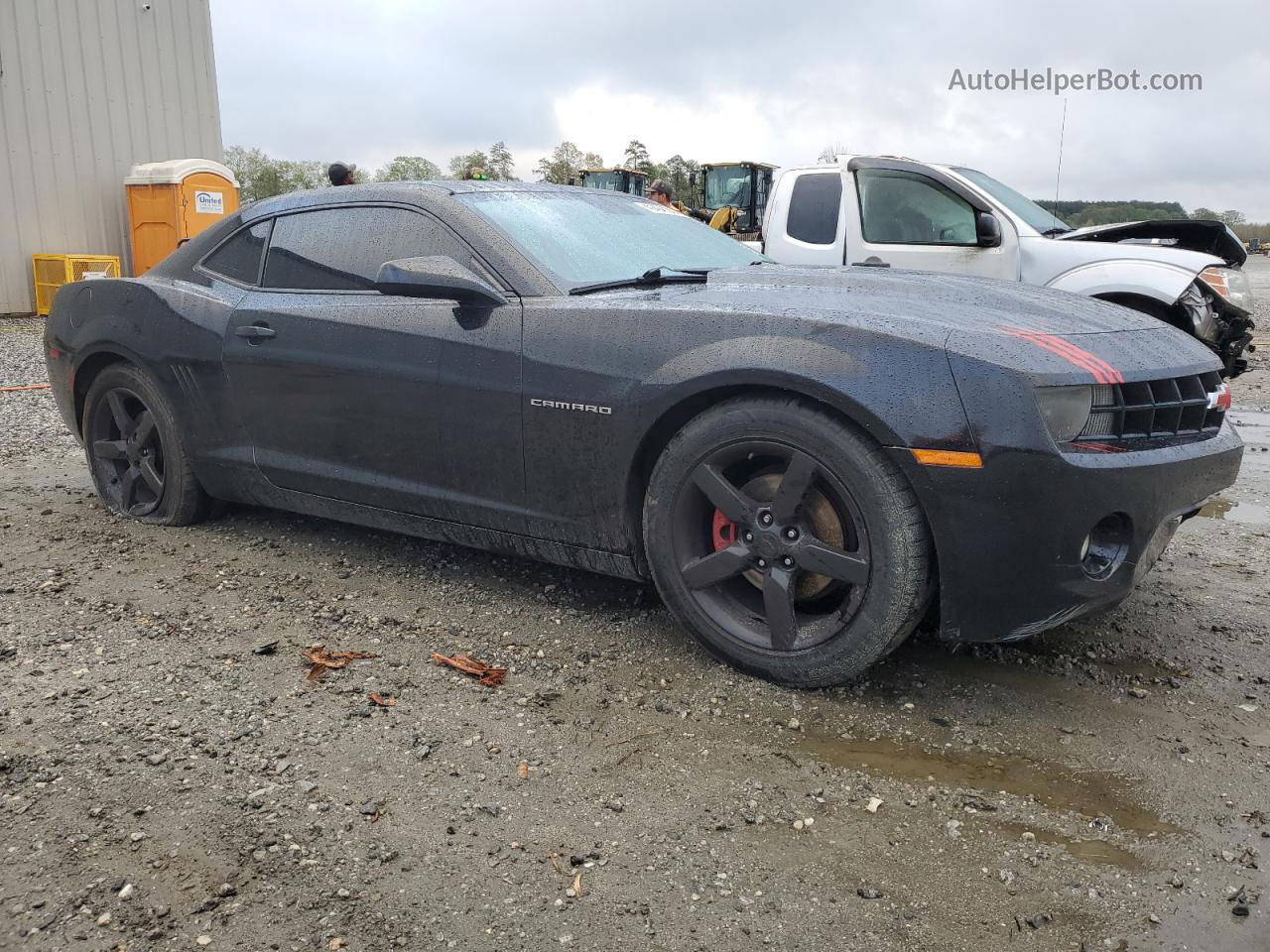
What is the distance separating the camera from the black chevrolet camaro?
8.41 feet

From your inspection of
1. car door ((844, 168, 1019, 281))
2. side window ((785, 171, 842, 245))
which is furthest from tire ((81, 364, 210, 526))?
side window ((785, 171, 842, 245))

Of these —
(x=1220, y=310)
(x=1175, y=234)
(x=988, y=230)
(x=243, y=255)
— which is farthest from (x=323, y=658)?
(x=1175, y=234)

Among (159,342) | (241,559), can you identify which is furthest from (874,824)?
(159,342)

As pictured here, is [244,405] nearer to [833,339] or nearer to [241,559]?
[241,559]

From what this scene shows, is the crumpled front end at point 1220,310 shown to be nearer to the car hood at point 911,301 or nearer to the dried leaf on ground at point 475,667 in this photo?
the car hood at point 911,301

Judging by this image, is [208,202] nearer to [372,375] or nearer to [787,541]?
[372,375]

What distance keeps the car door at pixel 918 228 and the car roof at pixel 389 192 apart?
3690mm

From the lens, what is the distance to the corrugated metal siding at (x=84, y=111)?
1403cm

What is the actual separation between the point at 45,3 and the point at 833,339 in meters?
15.5

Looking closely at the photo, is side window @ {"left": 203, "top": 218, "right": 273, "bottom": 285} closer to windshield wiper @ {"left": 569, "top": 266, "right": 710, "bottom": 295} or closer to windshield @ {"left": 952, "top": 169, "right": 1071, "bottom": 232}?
windshield wiper @ {"left": 569, "top": 266, "right": 710, "bottom": 295}

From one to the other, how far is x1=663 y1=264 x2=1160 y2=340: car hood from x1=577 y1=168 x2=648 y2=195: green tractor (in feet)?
61.8

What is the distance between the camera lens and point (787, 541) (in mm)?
2799

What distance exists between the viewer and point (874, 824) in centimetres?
225

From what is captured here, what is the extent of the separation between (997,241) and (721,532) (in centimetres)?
463
